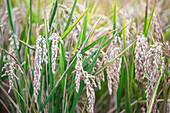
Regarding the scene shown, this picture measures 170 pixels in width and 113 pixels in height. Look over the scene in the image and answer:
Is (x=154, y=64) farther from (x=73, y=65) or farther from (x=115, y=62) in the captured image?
(x=73, y=65)

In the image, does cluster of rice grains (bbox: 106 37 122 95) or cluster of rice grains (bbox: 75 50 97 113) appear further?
cluster of rice grains (bbox: 106 37 122 95)

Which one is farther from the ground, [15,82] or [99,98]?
[15,82]

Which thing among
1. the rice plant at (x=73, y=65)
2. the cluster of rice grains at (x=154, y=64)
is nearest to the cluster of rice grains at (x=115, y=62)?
the rice plant at (x=73, y=65)

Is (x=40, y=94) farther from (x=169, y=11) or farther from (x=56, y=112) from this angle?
(x=169, y=11)

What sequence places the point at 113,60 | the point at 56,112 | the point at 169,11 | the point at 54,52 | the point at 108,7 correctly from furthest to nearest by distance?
the point at 108,7 < the point at 169,11 < the point at 56,112 < the point at 113,60 < the point at 54,52

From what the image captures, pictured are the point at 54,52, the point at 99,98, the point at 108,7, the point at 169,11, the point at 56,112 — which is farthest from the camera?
the point at 108,7

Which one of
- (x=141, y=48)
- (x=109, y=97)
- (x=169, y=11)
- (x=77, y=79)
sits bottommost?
(x=109, y=97)

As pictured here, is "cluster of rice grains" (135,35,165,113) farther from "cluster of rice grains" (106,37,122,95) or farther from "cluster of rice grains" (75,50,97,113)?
"cluster of rice grains" (75,50,97,113)

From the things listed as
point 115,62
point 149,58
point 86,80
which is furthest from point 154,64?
point 86,80

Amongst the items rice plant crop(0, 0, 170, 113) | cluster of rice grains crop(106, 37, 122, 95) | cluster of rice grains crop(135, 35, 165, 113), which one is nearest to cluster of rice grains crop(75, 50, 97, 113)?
rice plant crop(0, 0, 170, 113)

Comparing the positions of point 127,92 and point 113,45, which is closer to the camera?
point 113,45

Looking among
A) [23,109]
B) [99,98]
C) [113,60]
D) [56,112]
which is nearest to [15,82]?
[23,109]
